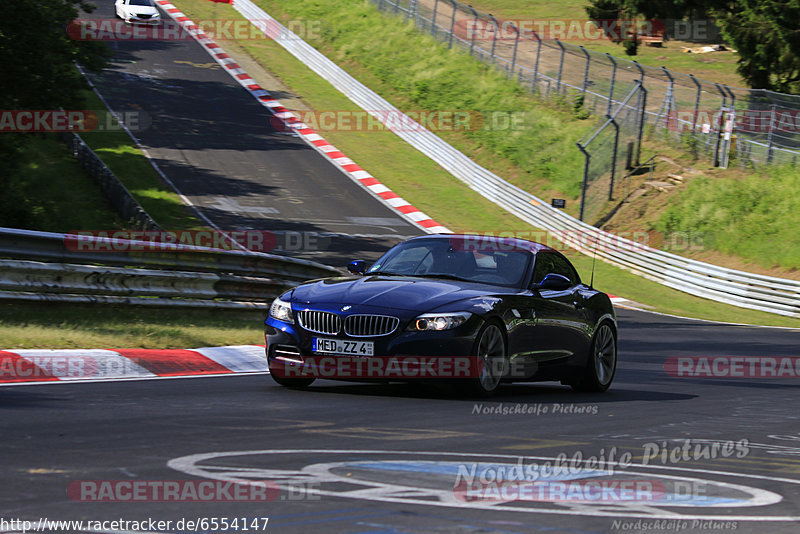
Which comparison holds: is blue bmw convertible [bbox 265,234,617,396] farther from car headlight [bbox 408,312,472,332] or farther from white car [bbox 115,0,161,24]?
white car [bbox 115,0,161,24]

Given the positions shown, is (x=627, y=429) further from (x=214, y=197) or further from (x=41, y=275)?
(x=214, y=197)

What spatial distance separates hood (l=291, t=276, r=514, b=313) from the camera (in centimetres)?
853

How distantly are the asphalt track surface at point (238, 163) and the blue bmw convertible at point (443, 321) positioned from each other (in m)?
15.3

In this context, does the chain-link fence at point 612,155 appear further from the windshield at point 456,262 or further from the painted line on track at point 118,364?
the windshield at point 456,262

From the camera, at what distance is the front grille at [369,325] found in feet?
27.5

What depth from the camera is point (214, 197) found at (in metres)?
30.0

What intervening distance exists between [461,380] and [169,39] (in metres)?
43.4

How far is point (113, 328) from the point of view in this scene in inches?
441

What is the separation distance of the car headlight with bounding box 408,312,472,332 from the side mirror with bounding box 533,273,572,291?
1398mm

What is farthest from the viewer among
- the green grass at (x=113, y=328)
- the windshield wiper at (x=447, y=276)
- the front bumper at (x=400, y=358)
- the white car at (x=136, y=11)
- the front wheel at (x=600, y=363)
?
the white car at (x=136, y=11)

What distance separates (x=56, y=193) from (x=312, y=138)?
13.8m

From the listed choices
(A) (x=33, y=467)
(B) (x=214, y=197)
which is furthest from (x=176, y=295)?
(B) (x=214, y=197)

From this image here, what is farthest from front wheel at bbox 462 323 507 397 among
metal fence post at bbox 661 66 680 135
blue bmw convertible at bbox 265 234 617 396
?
metal fence post at bbox 661 66 680 135

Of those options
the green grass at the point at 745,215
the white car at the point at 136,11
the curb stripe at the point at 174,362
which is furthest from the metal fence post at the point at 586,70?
the curb stripe at the point at 174,362
